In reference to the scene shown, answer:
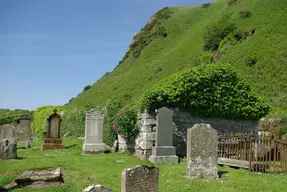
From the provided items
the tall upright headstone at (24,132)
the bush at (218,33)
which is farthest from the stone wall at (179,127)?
the bush at (218,33)

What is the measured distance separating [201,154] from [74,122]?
737 inches

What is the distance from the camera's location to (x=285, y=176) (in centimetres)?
1043

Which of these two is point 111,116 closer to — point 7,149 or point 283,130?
point 7,149

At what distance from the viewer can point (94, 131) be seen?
17.0 meters

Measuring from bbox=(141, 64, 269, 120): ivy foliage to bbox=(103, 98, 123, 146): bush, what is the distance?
392cm

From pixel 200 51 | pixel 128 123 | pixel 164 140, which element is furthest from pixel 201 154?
pixel 200 51

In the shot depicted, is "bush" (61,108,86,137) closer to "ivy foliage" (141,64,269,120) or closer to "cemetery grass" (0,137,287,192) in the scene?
"ivy foliage" (141,64,269,120)

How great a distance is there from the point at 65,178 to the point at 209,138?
14.5 feet

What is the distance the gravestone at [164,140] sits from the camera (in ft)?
44.0

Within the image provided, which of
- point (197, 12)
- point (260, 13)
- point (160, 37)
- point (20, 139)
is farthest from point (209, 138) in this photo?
point (197, 12)

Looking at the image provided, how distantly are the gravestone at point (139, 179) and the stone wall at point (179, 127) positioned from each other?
24.4ft

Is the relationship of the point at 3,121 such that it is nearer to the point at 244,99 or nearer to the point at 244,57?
the point at 244,57

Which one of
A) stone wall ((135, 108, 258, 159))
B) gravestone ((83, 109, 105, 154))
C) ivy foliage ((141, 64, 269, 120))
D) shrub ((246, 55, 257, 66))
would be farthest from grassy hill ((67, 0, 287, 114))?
gravestone ((83, 109, 105, 154))

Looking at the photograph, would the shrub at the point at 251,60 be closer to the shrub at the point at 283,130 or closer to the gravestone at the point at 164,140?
the shrub at the point at 283,130
